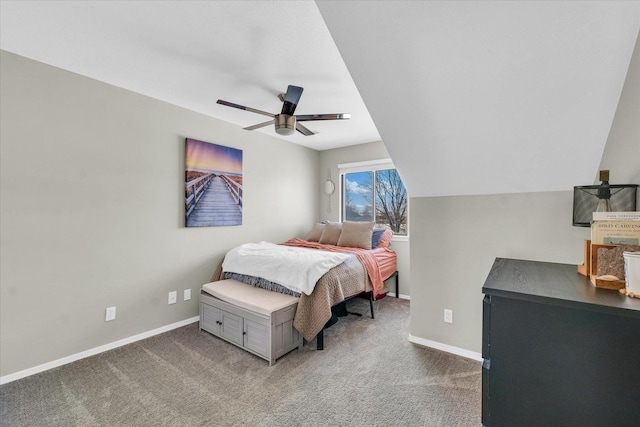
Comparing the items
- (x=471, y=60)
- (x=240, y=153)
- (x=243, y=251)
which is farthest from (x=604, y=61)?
(x=240, y=153)

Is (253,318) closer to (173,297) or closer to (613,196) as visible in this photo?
(173,297)

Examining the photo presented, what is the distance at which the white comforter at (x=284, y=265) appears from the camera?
254 centimetres

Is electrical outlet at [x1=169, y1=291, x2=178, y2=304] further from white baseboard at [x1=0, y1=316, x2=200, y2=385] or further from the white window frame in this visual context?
the white window frame

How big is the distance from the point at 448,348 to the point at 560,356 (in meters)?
1.76

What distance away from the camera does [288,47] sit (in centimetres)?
202

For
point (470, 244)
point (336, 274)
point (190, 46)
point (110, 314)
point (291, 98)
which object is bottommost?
point (110, 314)

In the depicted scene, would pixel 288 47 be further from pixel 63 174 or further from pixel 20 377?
pixel 20 377

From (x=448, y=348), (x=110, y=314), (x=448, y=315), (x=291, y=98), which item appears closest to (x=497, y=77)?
(x=291, y=98)

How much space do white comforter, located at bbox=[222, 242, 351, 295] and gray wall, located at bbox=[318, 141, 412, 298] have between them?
147 centimetres

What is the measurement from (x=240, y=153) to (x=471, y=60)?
2.96 m

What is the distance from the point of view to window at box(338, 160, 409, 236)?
176 inches

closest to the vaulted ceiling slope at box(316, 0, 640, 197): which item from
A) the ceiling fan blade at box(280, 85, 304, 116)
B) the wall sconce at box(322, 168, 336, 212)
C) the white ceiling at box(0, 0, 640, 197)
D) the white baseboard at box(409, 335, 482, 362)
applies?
the white ceiling at box(0, 0, 640, 197)

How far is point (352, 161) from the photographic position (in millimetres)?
4762

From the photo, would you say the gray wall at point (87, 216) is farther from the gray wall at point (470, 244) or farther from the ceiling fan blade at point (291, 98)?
the gray wall at point (470, 244)
